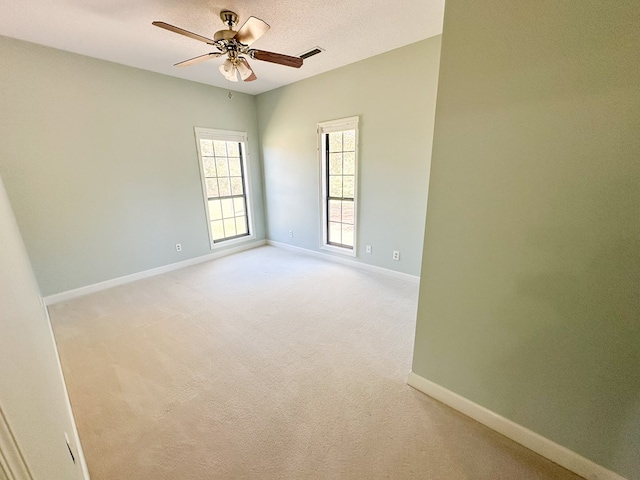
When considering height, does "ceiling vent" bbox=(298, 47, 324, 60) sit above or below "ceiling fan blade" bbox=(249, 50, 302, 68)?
above

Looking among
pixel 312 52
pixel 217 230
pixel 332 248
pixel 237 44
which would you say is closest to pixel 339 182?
pixel 332 248

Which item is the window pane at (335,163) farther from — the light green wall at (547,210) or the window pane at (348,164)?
the light green wall at (547,210)

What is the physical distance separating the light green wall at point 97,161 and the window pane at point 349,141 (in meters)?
2.12

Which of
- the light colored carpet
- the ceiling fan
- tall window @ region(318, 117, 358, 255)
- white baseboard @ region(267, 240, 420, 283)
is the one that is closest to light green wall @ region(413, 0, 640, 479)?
the light colored carpet

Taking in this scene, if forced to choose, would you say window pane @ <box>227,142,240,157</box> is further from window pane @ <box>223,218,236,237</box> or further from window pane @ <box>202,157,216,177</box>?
window pane @ <box>223,218,236,237</box>

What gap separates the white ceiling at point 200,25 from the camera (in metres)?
2.11

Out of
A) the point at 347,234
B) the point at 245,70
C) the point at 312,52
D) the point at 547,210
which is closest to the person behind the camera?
the point at 547,210

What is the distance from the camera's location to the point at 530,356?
1322mm

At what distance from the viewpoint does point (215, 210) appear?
15.0ft

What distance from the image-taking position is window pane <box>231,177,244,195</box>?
4.76 meters

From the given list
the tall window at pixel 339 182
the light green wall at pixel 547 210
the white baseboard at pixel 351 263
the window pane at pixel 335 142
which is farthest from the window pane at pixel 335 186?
the light green wall at pixel 547 210

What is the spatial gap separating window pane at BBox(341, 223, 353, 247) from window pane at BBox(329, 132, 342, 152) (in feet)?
3.92

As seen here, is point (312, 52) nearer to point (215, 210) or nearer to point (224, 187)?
point (224, 187)

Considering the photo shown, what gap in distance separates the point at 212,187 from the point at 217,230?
768 mm
